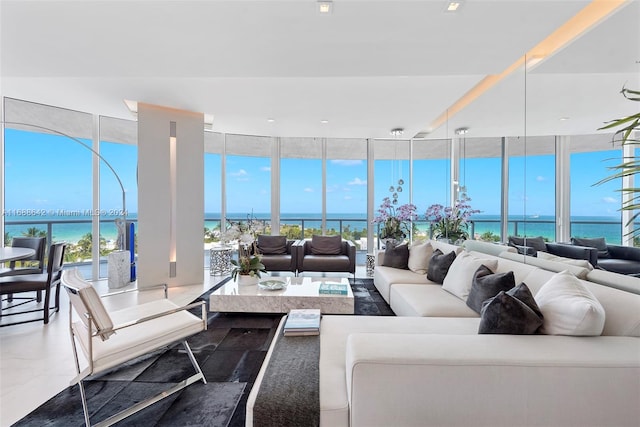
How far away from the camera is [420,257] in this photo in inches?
152

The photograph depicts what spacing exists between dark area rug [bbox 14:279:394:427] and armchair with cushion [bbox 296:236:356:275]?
1.97 metres

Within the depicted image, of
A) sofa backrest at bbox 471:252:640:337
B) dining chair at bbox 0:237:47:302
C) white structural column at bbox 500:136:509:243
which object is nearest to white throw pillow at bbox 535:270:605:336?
sofa backrest at bbox 471:252:640:337

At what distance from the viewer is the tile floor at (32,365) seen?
1.90 metres

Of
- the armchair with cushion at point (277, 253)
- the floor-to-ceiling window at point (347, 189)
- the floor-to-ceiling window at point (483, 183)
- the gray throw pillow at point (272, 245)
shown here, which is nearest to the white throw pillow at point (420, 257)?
the floor-to-ceiling window at point (483, 183)

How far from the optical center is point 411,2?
6.49 ft

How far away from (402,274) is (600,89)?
2861mm

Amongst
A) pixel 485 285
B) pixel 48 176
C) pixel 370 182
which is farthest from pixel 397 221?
pixel 48 176

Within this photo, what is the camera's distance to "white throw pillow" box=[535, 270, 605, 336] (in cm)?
137

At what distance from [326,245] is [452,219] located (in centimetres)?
225

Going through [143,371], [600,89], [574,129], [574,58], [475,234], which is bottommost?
[143,371]

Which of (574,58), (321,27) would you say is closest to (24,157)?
(321,27)

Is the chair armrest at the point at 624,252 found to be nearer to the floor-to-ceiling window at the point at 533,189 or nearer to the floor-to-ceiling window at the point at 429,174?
the floor-to-ceiling window at the point at 533,189

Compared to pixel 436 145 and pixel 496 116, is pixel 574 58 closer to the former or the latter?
pixel 496 116

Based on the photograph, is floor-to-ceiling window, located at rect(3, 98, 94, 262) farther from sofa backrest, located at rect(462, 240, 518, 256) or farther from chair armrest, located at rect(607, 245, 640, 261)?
chair armrest, located at rect(607, 245, 640, 261)
